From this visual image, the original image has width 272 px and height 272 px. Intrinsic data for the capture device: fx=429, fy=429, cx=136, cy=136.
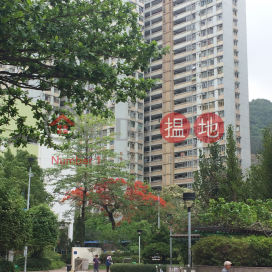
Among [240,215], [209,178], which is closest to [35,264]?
[209,178]

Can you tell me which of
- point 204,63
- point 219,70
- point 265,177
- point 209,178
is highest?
point 204,63

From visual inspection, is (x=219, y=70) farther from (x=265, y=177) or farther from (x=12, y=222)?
(x=12, y=222)

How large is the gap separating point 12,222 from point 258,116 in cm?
7712

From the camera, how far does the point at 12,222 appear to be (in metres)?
21.3

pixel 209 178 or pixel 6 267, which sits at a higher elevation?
pixel 209 178

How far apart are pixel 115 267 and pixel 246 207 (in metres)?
13.2

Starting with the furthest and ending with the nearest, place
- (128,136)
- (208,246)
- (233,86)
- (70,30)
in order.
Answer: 1. (128,136)
2. (233,86)
3. (208,246)
4. (70,30)

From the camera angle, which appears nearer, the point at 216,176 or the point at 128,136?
the point at 216,176

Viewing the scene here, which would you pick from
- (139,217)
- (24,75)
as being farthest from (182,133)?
(24,75)

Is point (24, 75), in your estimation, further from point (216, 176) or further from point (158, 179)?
point (158, 179)

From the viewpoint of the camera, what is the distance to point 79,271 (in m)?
34.5

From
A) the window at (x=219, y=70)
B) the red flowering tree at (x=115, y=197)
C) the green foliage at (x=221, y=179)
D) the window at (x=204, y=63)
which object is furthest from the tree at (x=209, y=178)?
the window at (x=204, y=63)

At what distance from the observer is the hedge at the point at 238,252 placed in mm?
17672

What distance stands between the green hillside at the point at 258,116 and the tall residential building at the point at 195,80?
1374cm
